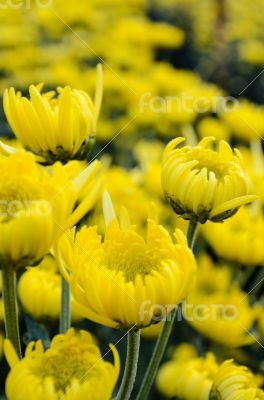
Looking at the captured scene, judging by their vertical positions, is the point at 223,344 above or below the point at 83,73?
above

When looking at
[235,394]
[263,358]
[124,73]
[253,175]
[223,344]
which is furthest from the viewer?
[124,73]

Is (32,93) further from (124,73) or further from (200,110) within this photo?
(124,73)

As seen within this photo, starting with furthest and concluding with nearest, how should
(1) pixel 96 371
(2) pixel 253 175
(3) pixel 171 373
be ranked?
(2) pixel 253 175 < (3) pixel 171 373 < (1) pixel 96 371

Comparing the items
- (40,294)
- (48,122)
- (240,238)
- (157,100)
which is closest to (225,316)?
(240,238)

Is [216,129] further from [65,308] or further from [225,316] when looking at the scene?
[65,308]

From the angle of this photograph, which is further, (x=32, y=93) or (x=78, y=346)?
(x=32, y=93)

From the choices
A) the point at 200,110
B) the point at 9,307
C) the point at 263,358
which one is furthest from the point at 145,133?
the point at 9,307

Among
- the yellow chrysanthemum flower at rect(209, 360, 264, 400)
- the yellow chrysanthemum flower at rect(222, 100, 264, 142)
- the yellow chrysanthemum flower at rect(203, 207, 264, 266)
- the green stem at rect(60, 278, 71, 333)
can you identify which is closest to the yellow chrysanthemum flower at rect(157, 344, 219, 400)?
the yellow chrysanthemum flower at rect(209, 360, 264, 400)

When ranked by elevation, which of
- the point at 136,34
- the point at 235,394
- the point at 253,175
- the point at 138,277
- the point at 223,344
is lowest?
the point at 136,34
